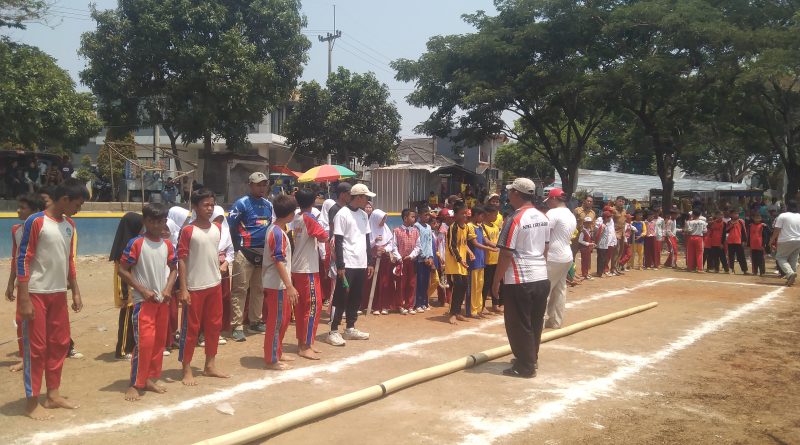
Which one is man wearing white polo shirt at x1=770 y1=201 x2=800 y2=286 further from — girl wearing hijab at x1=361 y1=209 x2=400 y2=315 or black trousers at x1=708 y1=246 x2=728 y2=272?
girl wearing hijab at x1=361 y1=209 x2=400 y2=315

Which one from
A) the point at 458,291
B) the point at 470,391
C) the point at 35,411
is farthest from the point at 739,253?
the point at 35,411

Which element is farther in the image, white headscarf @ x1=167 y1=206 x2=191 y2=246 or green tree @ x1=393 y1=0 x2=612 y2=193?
green tree @ x1=393 y1=0 x2=612 y2=193

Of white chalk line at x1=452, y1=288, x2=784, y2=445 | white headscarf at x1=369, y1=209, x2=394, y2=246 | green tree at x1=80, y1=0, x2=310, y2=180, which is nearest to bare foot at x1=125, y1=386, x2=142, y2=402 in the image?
white chalk line at x1=452, y1=288, x2=784, y2=445

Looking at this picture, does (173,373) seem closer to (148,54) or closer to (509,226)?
(509,226)

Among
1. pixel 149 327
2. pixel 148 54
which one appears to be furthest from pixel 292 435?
pixel 148 54

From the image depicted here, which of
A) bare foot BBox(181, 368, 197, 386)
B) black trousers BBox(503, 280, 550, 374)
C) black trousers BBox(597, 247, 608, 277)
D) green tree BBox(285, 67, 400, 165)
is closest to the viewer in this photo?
bare foot BBox(181, 368, 197, 386)

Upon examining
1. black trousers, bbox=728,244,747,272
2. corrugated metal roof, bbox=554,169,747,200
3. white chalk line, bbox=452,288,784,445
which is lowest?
white chalk line, bbox=452,288,784,445

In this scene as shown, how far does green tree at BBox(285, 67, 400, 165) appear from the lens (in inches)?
1189

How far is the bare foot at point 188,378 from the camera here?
17.7 feet

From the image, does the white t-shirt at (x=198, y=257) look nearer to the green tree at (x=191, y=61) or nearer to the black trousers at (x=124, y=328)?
the black trousers at (x=124, y=328)

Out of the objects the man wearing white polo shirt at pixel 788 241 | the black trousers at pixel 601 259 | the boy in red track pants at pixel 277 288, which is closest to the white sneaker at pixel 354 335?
the boy in red track pants at pixel 277 288

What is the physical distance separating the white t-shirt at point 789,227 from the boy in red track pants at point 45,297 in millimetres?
13794

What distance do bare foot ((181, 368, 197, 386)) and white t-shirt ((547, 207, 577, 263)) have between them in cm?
440

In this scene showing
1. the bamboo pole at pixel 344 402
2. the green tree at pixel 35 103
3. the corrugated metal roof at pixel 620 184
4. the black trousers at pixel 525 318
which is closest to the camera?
the bamboo pole at pixel 344 402
